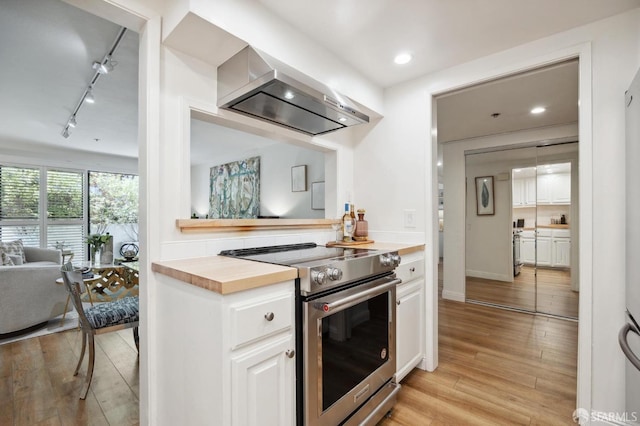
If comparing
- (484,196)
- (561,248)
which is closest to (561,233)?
(561,248)

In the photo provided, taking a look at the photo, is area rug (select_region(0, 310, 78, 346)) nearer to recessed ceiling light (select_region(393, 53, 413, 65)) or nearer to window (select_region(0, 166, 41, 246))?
window (select_region(0, 166, 41, 246))

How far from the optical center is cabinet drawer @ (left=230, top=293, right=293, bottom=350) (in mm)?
1027

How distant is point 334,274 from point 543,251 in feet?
12.5

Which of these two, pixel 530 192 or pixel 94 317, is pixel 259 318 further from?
pixel 530 192

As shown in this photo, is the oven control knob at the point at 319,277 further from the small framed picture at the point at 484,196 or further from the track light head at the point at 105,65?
the small framed picture at the point at 484,196

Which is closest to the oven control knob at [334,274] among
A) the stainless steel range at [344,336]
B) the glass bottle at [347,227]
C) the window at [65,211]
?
the stainless steel range at [344,336]

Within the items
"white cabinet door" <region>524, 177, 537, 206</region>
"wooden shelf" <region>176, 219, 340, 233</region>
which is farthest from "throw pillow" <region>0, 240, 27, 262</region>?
"white cabinet door" <region>524, 177, 537, 206</region>

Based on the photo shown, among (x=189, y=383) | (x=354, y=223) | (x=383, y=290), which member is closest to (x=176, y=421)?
(x=189, y=383)

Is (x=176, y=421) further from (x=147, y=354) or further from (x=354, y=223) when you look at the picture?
(x=354, y=223)

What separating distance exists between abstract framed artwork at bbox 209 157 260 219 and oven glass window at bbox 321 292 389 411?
4.08 m

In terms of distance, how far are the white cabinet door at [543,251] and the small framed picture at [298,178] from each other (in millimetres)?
3293

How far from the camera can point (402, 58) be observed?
2041 millimetres

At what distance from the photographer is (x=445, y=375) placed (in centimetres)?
216

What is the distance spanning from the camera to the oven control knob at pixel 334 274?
1313 mm
